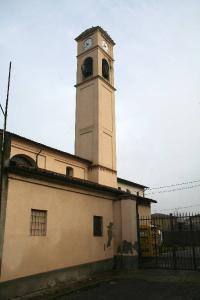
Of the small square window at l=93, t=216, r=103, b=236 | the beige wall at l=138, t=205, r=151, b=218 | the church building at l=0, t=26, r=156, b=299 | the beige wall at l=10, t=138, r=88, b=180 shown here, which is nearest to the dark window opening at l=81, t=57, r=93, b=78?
the church building at l=0, t=26, r=156, b=299

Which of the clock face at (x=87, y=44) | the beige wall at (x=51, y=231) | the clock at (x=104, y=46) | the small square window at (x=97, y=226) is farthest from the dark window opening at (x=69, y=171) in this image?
the clock at (x=104, y=46)

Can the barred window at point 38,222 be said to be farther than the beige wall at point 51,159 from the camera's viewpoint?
No

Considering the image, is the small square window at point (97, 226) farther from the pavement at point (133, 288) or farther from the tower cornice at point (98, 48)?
the tower cornice at point (98, 48)

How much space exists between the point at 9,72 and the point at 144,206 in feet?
48.2

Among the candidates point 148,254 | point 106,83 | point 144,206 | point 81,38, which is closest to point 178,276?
point 148,254

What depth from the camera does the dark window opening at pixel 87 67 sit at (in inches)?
1048

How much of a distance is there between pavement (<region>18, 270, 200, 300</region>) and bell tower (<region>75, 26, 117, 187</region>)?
33.0ft

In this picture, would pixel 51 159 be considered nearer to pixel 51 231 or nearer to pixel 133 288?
pixel 51 231

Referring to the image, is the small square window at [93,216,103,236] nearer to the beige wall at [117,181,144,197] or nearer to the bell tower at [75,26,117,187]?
the bell tower at [75,26,117,187]

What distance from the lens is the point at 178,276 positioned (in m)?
13.0

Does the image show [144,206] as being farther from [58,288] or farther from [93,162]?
Answer: [58,288]

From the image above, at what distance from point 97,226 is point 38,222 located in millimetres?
4396

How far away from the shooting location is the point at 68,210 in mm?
13070

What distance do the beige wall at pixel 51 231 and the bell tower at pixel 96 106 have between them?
823 centimetres
